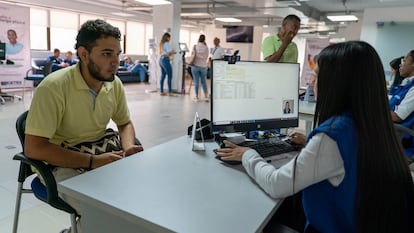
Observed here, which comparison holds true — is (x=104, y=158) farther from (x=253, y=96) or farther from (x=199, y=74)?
(x=199, y=74)

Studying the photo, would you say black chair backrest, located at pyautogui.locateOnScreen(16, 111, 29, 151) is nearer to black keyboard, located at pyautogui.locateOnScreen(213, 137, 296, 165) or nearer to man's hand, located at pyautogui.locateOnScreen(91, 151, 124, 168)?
man's hand, located at pyautogui.locateOnScreen(91, 151, 124, 168)

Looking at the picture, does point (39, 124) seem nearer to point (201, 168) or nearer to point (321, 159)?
point (201, 168)

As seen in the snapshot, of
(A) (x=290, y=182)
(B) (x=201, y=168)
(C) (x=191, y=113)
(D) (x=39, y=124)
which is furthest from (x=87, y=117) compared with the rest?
(C) (x=191, y=113)

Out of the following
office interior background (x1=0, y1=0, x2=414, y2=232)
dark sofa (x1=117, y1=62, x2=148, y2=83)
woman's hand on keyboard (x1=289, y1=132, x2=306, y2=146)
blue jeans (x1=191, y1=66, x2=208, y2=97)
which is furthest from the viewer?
dark sofa (x1=117, y1=62, x2=148, y2=83)

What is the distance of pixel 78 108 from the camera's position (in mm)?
1497

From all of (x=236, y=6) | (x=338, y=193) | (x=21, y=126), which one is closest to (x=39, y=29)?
(x=236, y=6)

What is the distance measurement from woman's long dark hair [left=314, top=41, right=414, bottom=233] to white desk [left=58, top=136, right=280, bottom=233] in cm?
27

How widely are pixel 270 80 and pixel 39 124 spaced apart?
3.64ft

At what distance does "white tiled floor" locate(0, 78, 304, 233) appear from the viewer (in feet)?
6.81

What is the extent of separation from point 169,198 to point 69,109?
771mm

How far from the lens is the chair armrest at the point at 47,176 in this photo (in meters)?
1.33

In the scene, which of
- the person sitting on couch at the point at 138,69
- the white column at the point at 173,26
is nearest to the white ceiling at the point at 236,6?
the white column at the point at 173,26

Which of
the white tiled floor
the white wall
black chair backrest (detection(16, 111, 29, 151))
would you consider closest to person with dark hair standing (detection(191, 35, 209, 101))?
the white tiled floor

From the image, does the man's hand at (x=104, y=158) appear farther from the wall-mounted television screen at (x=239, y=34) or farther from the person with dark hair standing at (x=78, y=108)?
the wall-mounted television screen at (x=239, y=34)
